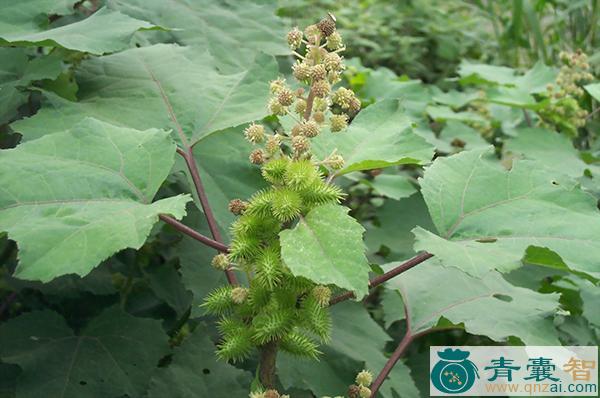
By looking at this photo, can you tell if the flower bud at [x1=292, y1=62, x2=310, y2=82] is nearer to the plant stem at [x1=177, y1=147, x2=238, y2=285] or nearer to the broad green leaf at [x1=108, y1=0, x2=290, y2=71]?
the plant stem at [x1=177, y1=147, x2=238, y2=285]

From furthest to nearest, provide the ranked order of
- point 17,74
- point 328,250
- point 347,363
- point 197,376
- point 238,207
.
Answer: point 17,74, point 347,363, point 197,376, point 238,207, point 328,250

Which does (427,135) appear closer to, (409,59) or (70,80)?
(70,80)

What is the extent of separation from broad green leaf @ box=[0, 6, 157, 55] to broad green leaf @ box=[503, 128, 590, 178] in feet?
3.67

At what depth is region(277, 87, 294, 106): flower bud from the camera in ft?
3.84

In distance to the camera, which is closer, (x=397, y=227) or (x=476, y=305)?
(x=476, y=305)

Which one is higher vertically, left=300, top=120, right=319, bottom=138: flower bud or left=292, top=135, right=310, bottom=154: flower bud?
left=300, top=120, right=319, bottom=138: flower bud

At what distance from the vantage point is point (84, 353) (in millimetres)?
1539

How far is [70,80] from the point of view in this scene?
1829 millimetres

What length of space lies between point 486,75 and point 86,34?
148 centimetres

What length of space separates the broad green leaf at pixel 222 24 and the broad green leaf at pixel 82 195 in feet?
2.10

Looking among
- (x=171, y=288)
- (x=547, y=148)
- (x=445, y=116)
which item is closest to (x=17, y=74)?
(x=171, y=288)

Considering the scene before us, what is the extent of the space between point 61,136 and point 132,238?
0.33 m

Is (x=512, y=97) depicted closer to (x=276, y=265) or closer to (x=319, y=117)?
(x=319, y=117)

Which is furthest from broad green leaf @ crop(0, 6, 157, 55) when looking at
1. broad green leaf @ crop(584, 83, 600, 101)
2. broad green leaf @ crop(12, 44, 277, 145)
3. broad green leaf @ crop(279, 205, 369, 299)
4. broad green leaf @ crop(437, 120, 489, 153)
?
broad green leaf @ crop(584, 83, 600, 101)
